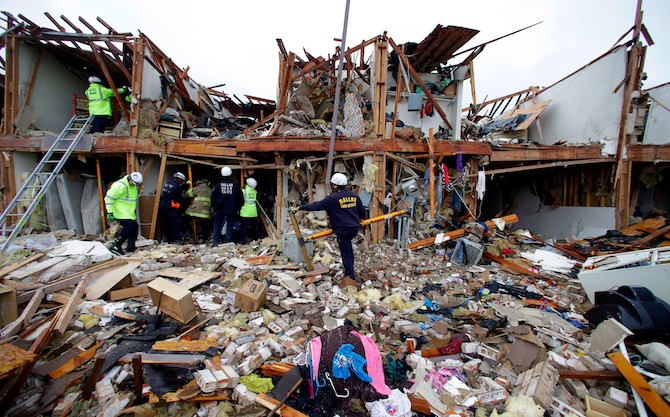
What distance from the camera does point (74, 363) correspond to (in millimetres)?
2291

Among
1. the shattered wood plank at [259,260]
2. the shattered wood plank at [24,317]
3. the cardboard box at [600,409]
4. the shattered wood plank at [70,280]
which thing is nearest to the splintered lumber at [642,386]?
the cardboard box at [600,409]

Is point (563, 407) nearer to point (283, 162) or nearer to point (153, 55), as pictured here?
point (283, 162)

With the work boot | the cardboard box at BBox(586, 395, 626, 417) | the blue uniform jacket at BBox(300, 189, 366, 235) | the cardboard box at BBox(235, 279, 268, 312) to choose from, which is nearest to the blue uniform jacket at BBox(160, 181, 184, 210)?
the work boot

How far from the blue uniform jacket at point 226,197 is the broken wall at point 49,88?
5804 mm

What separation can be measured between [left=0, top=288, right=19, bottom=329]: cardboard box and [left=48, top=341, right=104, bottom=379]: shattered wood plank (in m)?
1.07

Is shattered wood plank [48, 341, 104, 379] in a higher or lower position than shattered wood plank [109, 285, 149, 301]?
lower

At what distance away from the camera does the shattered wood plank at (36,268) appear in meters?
3.41

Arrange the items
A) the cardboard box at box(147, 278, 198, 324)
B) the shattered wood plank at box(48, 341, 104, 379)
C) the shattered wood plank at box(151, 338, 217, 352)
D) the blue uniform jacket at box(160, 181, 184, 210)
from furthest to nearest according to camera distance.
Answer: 1. the blue uniform jacket at box(160, 181, 184, 210)
2. the cardboard box at box(147, 278, 198, 324)
3. the shattered wood plank at box(151, 338, 217, 352)
4. the shattered wood plank at box(48, 341, 104, 379)

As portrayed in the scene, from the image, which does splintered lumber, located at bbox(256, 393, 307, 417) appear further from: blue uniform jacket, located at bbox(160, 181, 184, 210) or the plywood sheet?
the plywood sheet

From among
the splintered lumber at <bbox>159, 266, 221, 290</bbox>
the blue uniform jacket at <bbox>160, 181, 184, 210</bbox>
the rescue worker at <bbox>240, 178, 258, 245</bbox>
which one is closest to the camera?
the splintered lumber at <bbox>159, 266, 221, 290</bbox>

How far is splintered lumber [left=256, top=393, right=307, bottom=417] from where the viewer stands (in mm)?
1872

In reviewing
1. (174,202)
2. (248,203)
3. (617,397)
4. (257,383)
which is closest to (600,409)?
(617,397)

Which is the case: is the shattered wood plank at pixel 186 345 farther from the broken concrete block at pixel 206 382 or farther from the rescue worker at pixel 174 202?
the rescue worker at pixel 174 202

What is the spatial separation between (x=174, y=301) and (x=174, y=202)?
468 centimetres
